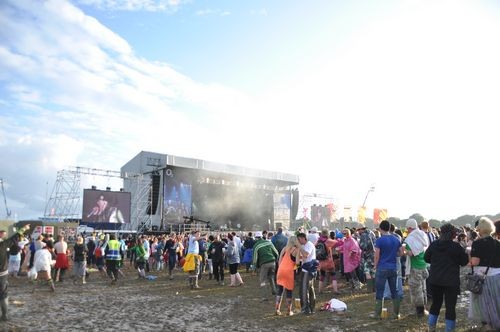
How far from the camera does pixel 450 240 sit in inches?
251

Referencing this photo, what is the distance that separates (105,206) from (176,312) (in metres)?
21.9

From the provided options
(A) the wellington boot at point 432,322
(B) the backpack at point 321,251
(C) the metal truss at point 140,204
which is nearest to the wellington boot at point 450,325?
(A) the wellington boot at point 432,322

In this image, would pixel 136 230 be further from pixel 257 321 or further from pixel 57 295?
pixel 257 321

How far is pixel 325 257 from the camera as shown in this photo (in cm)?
1186

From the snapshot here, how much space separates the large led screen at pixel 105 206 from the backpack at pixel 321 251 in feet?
68.7

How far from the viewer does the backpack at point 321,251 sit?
11.9 metres

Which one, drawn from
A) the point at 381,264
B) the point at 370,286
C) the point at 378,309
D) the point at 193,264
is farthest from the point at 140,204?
the point at 381,264

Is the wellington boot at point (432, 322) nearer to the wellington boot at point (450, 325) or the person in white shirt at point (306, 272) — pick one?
the wellington boot at point (450, 325)

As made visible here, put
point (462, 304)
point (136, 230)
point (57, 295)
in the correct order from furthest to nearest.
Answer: point (136, 230)
point (57, 295)
point (462, 304)

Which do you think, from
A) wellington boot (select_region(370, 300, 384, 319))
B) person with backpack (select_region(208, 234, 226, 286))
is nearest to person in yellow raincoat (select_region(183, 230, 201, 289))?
person with backpack (select_region(208, 234, 226, 286))

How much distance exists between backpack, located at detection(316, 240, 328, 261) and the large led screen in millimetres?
20947

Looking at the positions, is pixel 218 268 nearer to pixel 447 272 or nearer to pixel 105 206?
pixel 447 272

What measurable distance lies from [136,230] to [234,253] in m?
20.5

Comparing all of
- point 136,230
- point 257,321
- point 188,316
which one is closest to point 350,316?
point 257,321
